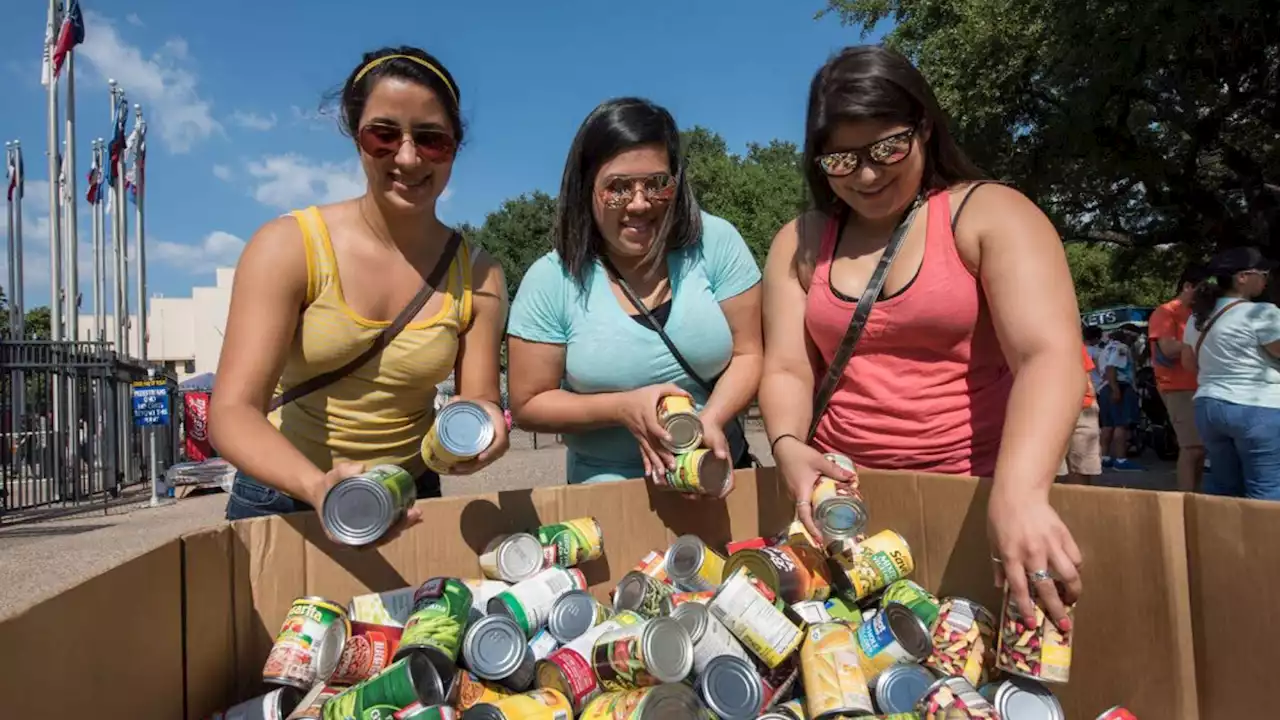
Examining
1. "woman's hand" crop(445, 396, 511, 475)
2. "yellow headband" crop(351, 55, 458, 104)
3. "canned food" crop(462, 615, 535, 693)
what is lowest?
"canned food" crop(462, 615, 535, 693)

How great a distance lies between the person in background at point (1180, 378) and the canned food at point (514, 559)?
570 centimetres

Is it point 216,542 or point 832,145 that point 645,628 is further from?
point 832,145

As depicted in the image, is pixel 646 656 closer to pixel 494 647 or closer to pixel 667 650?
pixel 667 650

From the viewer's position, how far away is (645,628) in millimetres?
1600

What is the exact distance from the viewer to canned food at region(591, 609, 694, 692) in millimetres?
1558

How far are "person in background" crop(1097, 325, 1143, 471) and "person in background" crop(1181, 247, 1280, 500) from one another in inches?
218

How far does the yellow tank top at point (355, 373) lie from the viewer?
1.90 meters

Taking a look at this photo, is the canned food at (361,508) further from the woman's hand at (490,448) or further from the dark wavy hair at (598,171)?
the dark wavy hair at (598,171)

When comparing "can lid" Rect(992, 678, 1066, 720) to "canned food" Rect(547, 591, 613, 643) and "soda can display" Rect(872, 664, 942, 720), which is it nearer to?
"soda can display" Rect(872, 664, 942, 720)

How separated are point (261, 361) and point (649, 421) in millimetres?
849

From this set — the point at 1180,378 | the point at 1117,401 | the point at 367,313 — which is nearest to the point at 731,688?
the point at 367,313

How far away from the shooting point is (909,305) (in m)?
1.83

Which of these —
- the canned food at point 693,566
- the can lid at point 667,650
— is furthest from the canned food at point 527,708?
the canned food at point 693,566

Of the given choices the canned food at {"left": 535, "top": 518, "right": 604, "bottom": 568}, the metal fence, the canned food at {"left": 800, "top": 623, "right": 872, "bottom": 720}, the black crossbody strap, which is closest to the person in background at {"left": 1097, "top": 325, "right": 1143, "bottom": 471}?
the black crossbody strap
